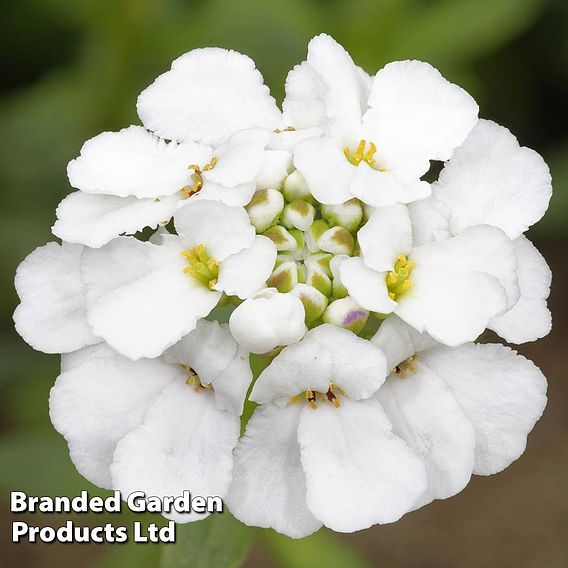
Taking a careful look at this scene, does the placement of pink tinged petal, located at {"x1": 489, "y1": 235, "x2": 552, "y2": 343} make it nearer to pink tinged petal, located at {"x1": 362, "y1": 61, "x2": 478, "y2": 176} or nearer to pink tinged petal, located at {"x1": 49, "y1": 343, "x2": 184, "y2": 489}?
pink tinged petal, located at {"x1": 362, "y1": 61, "x2": 478, "y2": 176}

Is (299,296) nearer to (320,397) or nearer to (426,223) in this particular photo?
(320,397)

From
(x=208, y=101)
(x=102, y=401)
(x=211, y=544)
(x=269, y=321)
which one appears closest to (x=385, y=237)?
(x=269, y=321)

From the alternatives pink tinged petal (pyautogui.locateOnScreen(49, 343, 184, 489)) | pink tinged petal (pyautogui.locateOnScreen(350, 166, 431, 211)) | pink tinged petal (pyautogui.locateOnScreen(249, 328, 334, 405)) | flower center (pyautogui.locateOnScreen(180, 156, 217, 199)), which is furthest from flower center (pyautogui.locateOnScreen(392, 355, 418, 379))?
flower center (pyautogui.locateOnScreen(180, 156, 217, 199))

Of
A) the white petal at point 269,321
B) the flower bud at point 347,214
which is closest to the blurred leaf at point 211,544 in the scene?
the white petal at point 269,321

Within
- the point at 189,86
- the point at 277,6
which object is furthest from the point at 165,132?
the point at 277,6

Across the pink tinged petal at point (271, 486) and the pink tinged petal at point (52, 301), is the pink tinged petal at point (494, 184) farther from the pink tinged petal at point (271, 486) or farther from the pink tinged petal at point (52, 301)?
the pink tinged petal at point (52, 301)
